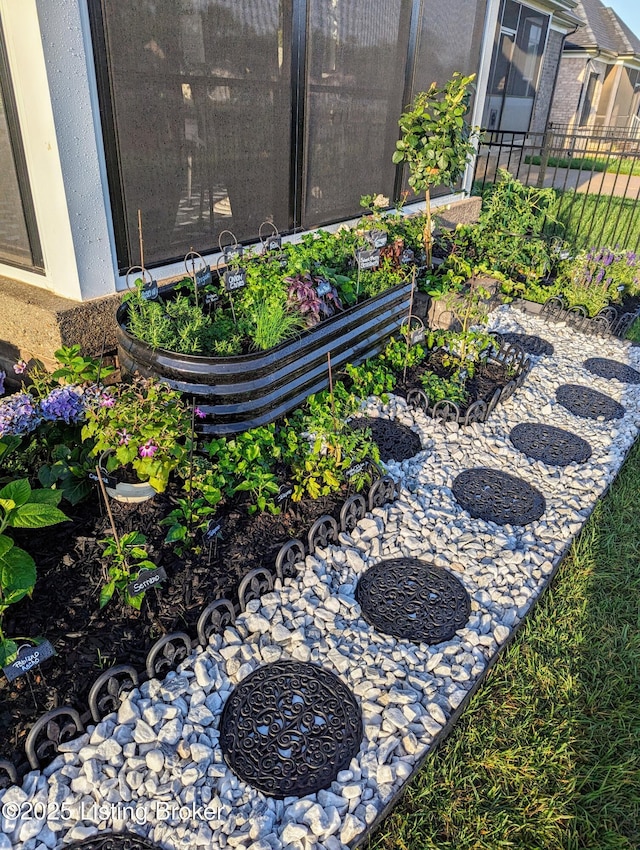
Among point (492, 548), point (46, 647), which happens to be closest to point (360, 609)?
point (492, 548)

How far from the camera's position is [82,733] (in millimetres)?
2107

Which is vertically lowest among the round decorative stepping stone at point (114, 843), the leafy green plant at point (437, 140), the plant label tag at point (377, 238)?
the round decorative stepping stone at point (114, 843)

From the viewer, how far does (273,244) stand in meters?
4.49

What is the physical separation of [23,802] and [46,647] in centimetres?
46

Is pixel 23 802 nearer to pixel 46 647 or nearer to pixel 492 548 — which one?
pixel 46 647

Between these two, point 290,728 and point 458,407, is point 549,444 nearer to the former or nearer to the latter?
point 458,407

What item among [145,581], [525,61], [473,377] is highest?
[525,61]

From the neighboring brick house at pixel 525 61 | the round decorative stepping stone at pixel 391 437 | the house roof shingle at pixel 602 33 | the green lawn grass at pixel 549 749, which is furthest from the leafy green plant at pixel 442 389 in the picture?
the house roof shingle at pixel 602 33

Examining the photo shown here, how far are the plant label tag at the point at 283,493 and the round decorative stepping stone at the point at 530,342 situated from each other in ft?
10.4

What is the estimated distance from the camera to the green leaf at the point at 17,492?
87.7 inches

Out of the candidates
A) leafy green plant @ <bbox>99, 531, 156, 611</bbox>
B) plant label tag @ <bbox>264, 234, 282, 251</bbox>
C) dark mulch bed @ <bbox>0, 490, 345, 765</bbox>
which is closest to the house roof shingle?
plant label tag @ <bbox>264, 234, 282, 251</bbox>

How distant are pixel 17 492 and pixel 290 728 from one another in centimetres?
133

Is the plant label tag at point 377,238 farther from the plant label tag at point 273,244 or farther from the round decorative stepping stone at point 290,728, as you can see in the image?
the round decorative stepping stone at point 290,728

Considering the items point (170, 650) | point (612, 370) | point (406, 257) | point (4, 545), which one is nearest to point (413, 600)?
point (170, 650)
